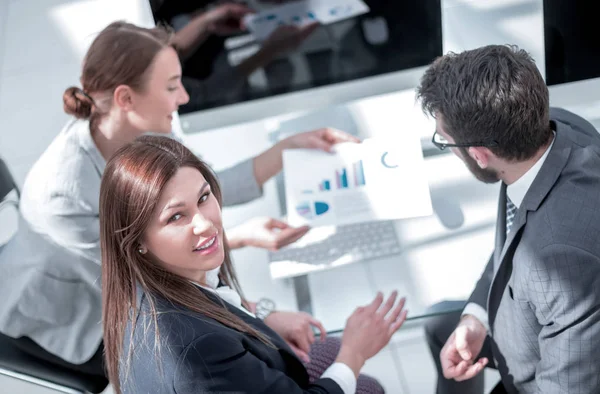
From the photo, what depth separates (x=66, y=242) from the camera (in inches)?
69.0

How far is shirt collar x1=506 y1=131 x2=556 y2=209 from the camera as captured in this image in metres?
1.35

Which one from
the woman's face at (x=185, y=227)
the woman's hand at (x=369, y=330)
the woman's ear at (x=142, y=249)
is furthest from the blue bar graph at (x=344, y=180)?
the woman's ear at (x=142, y=249)

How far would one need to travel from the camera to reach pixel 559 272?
1212mm

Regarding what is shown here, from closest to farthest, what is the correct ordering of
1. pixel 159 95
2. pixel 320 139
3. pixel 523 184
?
pixel 523 184, pixel 159 95, pixel 320 139

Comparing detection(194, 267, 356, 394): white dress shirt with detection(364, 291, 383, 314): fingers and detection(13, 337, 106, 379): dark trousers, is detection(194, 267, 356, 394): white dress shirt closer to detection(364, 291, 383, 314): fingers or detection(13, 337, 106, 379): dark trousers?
detection(364, 291, 383, 314): fingers

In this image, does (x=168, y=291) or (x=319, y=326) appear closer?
(x=168, y=291)

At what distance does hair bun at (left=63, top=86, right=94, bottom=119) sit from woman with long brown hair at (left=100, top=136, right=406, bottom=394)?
57 cm

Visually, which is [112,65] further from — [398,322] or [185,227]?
[398,322]

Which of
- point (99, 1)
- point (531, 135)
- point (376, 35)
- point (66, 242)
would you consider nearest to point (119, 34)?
point (66, 242)

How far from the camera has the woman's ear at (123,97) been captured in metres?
1.75

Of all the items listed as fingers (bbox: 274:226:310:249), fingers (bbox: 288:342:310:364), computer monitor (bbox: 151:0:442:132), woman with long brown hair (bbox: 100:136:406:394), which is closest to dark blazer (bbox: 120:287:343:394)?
woman with long brown hair (bbox: 100:136:406:394)

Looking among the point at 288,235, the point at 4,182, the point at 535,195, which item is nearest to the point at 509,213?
the point at 535,195

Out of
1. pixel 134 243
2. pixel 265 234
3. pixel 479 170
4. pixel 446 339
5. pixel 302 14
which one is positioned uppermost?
pixel 302 14

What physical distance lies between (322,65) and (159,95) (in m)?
0.48
